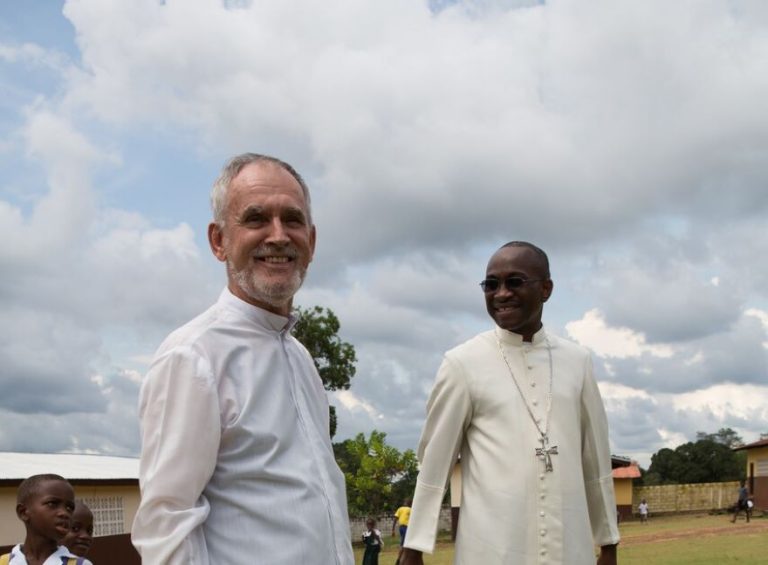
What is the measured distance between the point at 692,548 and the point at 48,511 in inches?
804

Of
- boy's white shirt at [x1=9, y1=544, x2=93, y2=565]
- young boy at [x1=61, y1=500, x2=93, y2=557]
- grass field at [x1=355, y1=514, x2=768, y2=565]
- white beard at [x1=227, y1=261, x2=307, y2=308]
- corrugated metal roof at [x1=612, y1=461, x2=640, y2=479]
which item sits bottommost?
grass field at [x1=355, y1=514, x2=768, y2=565]

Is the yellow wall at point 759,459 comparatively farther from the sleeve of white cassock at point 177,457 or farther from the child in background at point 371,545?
the sleeve of white cassock at point 177,457

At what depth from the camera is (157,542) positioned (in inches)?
94.0

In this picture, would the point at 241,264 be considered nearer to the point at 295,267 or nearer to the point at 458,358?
the point at 295,267

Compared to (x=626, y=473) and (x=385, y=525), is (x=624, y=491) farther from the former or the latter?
(x=385, y=525)

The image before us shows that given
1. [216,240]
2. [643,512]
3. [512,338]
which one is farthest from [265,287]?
[643,512]

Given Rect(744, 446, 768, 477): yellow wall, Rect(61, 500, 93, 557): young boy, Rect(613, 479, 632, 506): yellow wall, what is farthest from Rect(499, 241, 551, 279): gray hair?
Rect(613, 479, 632, 506): yellow wall

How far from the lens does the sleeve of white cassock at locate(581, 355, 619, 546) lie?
4.88 metres

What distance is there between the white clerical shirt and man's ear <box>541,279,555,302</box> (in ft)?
7.70

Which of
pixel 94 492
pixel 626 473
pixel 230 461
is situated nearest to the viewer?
pixel 230 461

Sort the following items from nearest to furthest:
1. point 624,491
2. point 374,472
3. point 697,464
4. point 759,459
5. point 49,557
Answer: point 49,557
point 374,472
point 759,459
point 624,491
point 697,464

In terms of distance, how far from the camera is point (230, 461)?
2527 mm

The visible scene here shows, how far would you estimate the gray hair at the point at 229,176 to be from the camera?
2846mm

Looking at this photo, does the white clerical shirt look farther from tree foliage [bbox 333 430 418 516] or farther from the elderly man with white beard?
tree foliage [bbox 333 430 418 516]
